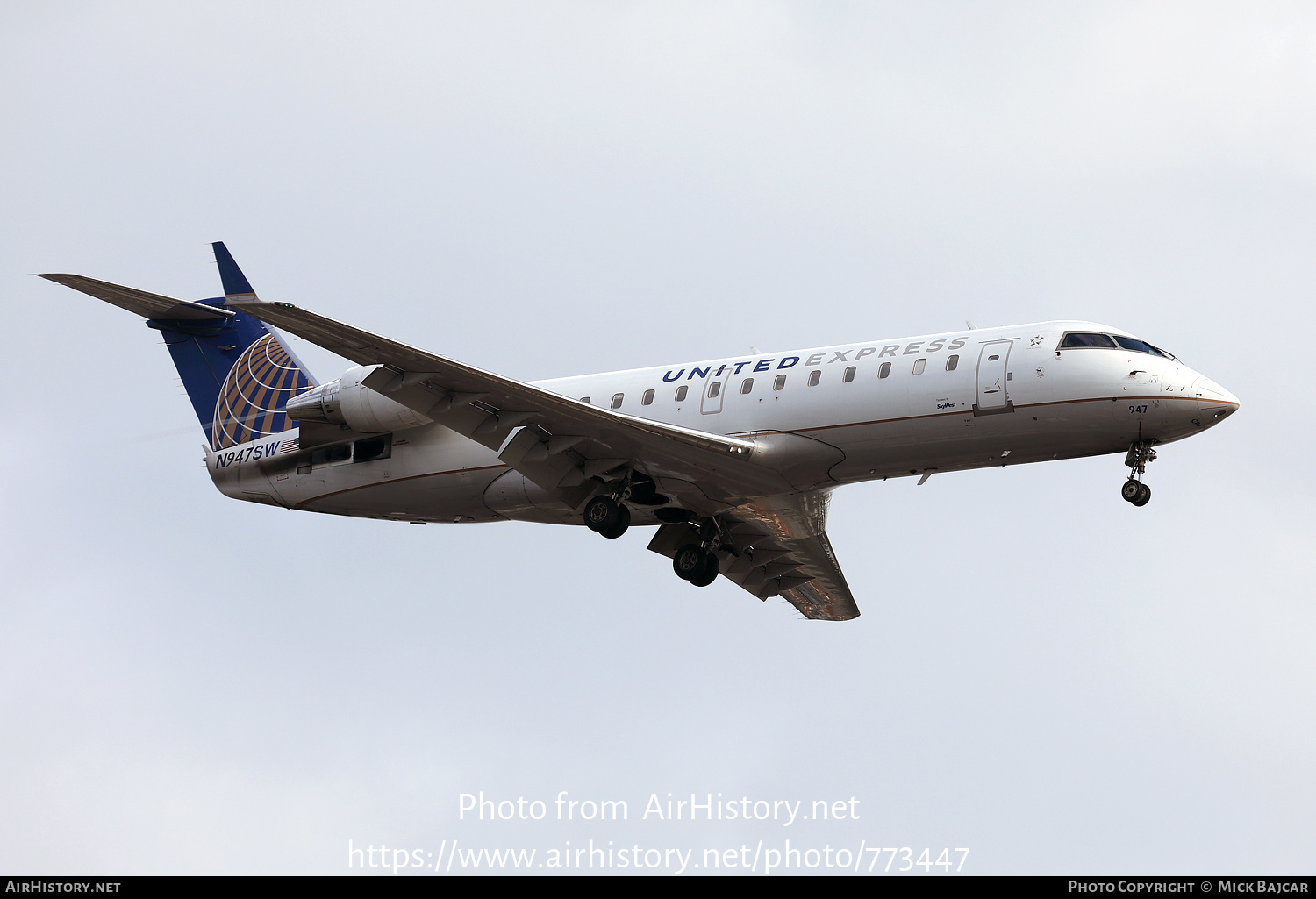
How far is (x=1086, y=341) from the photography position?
22.6 metres

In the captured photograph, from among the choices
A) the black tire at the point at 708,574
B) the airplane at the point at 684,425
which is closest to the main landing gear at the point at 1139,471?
the airplane at the point at 684,425

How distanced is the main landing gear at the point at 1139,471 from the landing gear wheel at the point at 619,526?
25.5 feet

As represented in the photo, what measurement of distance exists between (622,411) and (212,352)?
944 cm

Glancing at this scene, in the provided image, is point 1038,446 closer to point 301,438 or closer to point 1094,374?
point 1094,374

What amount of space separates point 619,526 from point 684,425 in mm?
1971

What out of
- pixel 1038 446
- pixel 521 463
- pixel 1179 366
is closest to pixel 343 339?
pixel 521 463

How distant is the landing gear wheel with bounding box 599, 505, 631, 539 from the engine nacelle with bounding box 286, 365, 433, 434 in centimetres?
365

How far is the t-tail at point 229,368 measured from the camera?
28.6 meters

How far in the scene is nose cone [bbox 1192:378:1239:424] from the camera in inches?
867

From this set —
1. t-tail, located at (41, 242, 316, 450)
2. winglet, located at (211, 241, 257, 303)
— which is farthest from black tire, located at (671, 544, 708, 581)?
winglet, located at (211, 241, 257, 303)

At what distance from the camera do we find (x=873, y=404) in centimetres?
2283

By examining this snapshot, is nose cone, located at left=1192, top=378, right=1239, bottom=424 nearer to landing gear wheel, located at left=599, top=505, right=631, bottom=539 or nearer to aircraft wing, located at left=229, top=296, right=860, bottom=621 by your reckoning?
aircraft wing, located at left=229, top=296, right=860, bottom=621

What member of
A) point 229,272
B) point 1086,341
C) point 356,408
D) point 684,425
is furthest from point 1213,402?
point 229,272

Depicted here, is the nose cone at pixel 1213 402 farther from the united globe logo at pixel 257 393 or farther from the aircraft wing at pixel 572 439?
the united globe logo at pixel 257 393
